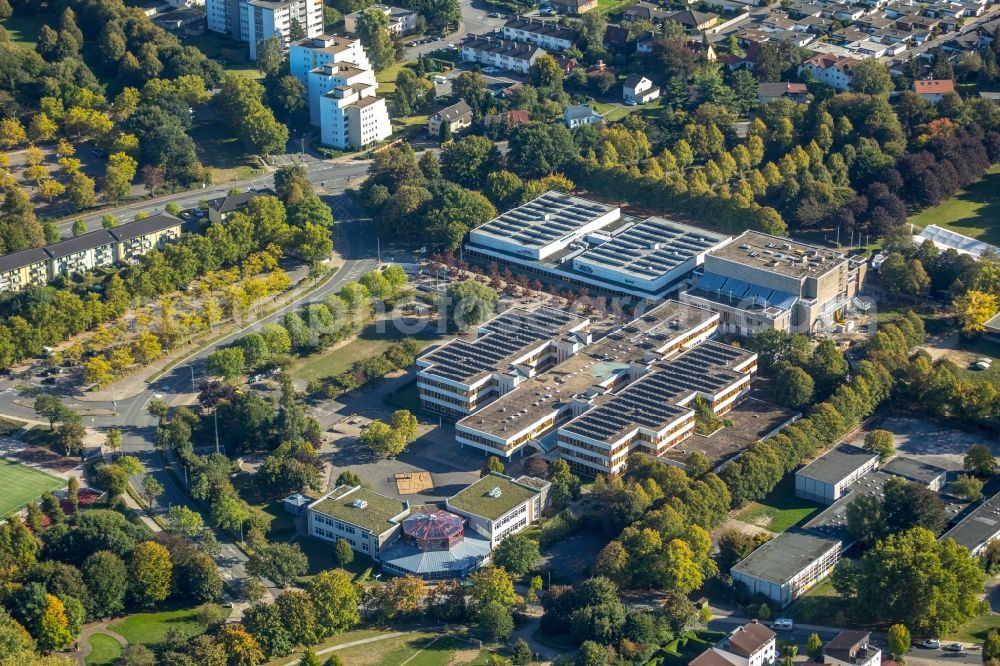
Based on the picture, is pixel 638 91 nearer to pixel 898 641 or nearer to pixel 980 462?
pixel 980 462

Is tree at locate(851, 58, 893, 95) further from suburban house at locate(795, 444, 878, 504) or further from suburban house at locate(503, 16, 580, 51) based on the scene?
suburban house at locate(795, 444, 878, 504)

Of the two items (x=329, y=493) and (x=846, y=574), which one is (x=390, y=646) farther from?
(x=846, y=574)

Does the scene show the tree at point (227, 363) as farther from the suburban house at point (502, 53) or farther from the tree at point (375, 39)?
the suburban house at point (502, 53)

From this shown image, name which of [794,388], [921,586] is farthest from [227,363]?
[921,586]

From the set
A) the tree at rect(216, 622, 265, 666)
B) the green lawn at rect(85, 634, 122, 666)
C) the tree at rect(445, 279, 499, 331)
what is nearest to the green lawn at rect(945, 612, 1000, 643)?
the tree at rect(216, 622, 265, 666)

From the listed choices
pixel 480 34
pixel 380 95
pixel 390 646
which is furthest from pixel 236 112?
pixel 390 646

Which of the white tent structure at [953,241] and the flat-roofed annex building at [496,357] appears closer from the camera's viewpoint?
the flat-roofed annex building at [496,357]

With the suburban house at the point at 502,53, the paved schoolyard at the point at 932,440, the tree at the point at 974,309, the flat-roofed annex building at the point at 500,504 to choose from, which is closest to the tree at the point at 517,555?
the flat-roofed annex building at the point at 500,504
